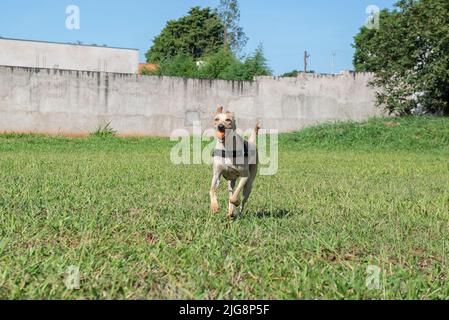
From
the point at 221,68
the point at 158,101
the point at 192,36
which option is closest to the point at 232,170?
the point at 158,101

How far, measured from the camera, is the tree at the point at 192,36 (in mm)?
45344

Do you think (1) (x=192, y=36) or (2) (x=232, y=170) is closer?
(2) (x=232, y=170)

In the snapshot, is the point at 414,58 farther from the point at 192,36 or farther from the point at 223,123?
the point at 192,36

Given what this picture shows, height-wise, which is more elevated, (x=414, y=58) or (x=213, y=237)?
(x=414, y=58)

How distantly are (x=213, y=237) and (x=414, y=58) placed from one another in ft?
65.9

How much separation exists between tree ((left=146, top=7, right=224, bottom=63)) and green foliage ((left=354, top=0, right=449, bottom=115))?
2341 cm

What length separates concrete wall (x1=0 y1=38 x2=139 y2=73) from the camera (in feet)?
100

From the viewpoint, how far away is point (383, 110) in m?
24.0

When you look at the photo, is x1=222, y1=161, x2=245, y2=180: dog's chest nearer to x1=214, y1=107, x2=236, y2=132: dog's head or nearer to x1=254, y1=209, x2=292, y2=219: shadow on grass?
x1=214, y1=107, x2=236, y2=132: dog's head

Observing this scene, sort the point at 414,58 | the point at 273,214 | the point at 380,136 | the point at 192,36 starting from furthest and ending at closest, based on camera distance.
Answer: the point at 192,36, the point at 414,58, the point at 380,136, the point at 273,214

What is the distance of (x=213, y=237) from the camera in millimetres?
4078
